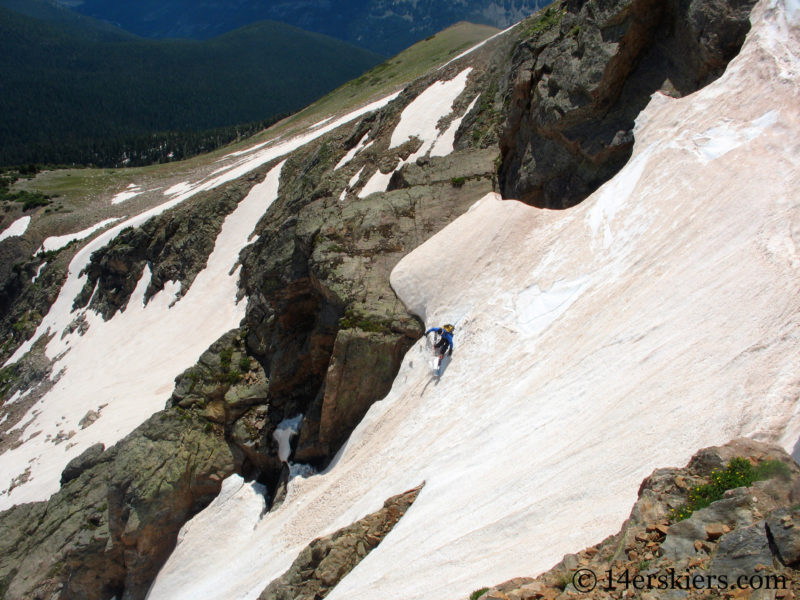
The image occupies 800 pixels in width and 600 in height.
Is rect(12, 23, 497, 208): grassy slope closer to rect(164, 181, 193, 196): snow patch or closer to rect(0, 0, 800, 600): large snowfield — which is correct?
rect(164, 181, 193, 196): snow patch

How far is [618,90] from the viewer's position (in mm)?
20844

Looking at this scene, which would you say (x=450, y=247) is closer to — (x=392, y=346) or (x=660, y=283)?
Answer: (x=392, y=346)

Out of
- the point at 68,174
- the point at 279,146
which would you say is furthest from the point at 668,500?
the point at 68,174

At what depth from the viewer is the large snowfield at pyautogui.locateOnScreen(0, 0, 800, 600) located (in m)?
11.3

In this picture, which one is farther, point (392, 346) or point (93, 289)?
point (93, 289)

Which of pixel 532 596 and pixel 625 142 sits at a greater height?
pixel 625 142

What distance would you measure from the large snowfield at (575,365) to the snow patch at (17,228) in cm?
6122

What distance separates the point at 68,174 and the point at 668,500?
106461mm

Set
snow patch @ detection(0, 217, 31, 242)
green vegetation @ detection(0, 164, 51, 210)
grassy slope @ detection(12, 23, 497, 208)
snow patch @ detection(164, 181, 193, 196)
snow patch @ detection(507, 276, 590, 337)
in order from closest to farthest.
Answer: snow patch @ detection(507, 276, 590, 337), snow patch @ detection(164, 181, 193, 196), snow patch @ detection(0, 217, 31, 242), green vegetation @ detection(0, 164, 51, 210), grassy slope @ detection(12, 23, 497, 208)

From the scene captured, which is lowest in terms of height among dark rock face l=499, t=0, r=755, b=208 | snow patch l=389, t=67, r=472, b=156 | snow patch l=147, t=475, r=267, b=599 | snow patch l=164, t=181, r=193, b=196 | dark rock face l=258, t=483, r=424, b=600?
snow patch l=147, t=475, r=267, b=599

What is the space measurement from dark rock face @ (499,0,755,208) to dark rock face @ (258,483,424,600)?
13831mm

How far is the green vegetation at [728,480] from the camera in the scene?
765cm

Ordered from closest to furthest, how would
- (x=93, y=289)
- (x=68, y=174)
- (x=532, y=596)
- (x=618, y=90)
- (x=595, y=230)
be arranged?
(x=532, y=596) < (x=595, y=230) < (x=618, y=90) < (x=93, y=289) < (x=68, y=174)

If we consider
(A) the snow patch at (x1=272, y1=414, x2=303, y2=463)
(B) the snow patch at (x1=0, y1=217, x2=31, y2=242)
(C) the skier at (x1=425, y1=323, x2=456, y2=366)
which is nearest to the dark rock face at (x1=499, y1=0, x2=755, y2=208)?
(C) the skier at (x1=425, y1=323, x2=456, y2=366)
